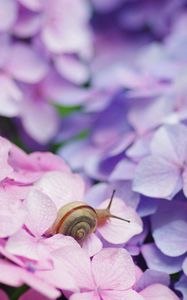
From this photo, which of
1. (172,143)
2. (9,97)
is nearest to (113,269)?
(172,143)

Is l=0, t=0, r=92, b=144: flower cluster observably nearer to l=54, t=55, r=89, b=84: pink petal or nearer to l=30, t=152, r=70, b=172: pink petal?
l=54, t=55, r=89, b=84: pink petal

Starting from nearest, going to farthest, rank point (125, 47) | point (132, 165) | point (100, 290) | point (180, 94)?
point (100, 290) → point (132, 165) → point (180, 94) → point (125, 47)

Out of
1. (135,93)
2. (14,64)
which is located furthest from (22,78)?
(135,93)

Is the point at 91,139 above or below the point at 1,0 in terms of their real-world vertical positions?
below

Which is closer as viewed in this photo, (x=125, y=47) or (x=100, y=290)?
(x=100, y=290)

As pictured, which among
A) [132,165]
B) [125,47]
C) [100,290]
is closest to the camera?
[100,290]

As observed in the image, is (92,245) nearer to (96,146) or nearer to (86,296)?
(86,296)

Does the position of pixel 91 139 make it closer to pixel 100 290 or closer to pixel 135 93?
pixel 135 93

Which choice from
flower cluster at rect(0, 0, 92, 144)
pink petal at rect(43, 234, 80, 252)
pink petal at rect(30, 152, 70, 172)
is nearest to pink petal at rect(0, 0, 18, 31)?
flower cluster at rect(0, 0, 92, 144)
